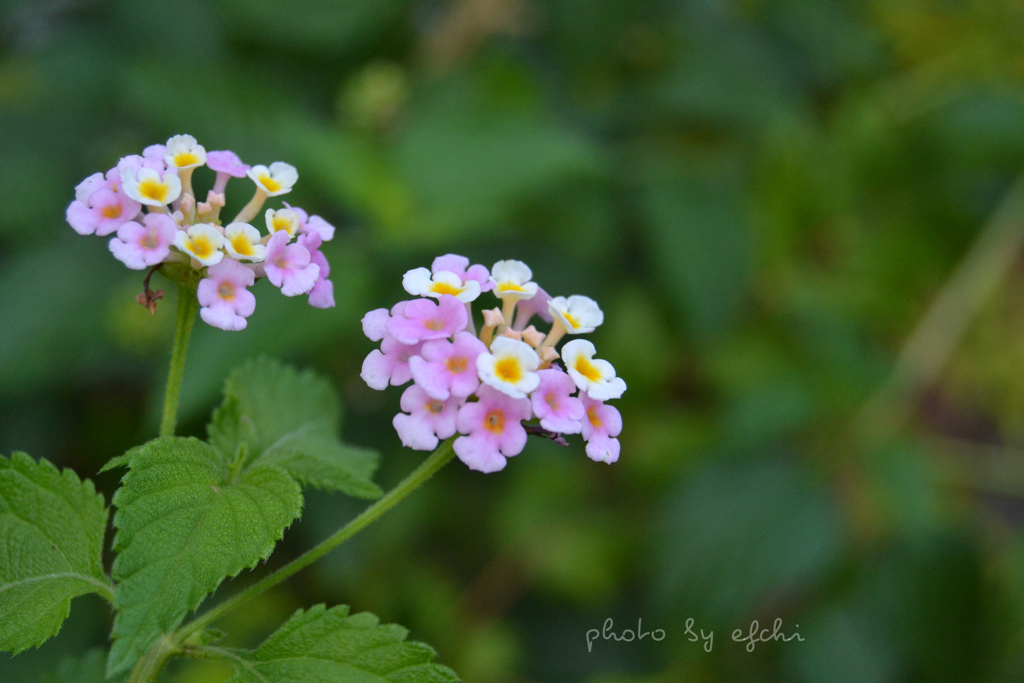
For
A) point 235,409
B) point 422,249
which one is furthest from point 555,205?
point 235,409

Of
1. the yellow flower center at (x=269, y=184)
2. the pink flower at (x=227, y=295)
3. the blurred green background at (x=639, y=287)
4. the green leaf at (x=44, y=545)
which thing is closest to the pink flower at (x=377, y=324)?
the pink flower at (x=227, y=295)

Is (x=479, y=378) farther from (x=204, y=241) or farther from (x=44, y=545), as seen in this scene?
(x=44, y=545)

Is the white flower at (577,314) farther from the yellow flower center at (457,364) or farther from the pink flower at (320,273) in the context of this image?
the pink flower at (320,273)

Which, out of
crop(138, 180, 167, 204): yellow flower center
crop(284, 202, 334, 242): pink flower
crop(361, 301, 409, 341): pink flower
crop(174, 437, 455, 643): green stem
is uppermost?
crop(284, 202, 334, 242): pink flower

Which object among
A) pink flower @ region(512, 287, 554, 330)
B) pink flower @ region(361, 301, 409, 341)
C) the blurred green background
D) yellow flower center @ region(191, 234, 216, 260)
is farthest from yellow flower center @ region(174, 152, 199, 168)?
the blurred green background

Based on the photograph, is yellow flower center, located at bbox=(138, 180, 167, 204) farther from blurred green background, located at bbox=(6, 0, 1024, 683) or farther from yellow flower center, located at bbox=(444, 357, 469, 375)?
blurred green background, located at bbox=(6, 0, 1024, 683)

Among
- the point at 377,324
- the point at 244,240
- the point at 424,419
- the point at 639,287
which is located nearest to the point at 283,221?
the point at 244,240

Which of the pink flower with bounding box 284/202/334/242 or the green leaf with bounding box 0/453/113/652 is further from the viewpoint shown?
the pink flower with bounding box 284/202/334/242
